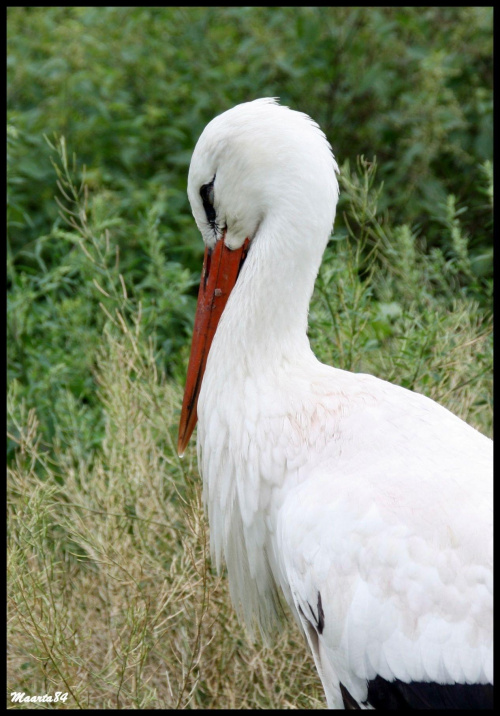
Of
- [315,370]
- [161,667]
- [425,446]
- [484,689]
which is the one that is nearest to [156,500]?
[161,667]

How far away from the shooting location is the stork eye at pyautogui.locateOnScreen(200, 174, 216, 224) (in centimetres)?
223

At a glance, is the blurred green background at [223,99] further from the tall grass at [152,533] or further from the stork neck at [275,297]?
the stork neck at [275,297]

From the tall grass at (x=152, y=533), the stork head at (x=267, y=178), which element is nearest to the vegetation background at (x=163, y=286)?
the tall grass at (x=152, y=533)

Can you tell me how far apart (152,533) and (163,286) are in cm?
90

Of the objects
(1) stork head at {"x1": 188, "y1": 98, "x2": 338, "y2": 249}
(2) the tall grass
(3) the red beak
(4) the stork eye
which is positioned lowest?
(2) the tall grass

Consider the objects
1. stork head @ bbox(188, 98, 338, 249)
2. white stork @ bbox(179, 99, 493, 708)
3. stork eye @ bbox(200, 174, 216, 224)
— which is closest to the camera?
white stork @ bbox(179, 99, 493, 708)

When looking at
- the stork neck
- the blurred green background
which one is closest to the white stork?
the stork neck

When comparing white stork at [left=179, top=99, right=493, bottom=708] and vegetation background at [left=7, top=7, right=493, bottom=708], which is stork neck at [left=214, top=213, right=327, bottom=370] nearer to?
white stork at [left=179, top=99, right=493, bottom=708]

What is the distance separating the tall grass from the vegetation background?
0.01m

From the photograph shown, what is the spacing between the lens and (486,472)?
197 cm

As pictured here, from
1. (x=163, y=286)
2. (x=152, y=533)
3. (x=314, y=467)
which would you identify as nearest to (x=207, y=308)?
(x=314, y=467)

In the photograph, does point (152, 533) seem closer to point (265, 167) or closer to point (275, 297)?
point (275, 297)

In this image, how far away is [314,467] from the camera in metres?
2.02

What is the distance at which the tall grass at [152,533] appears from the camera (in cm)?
229
